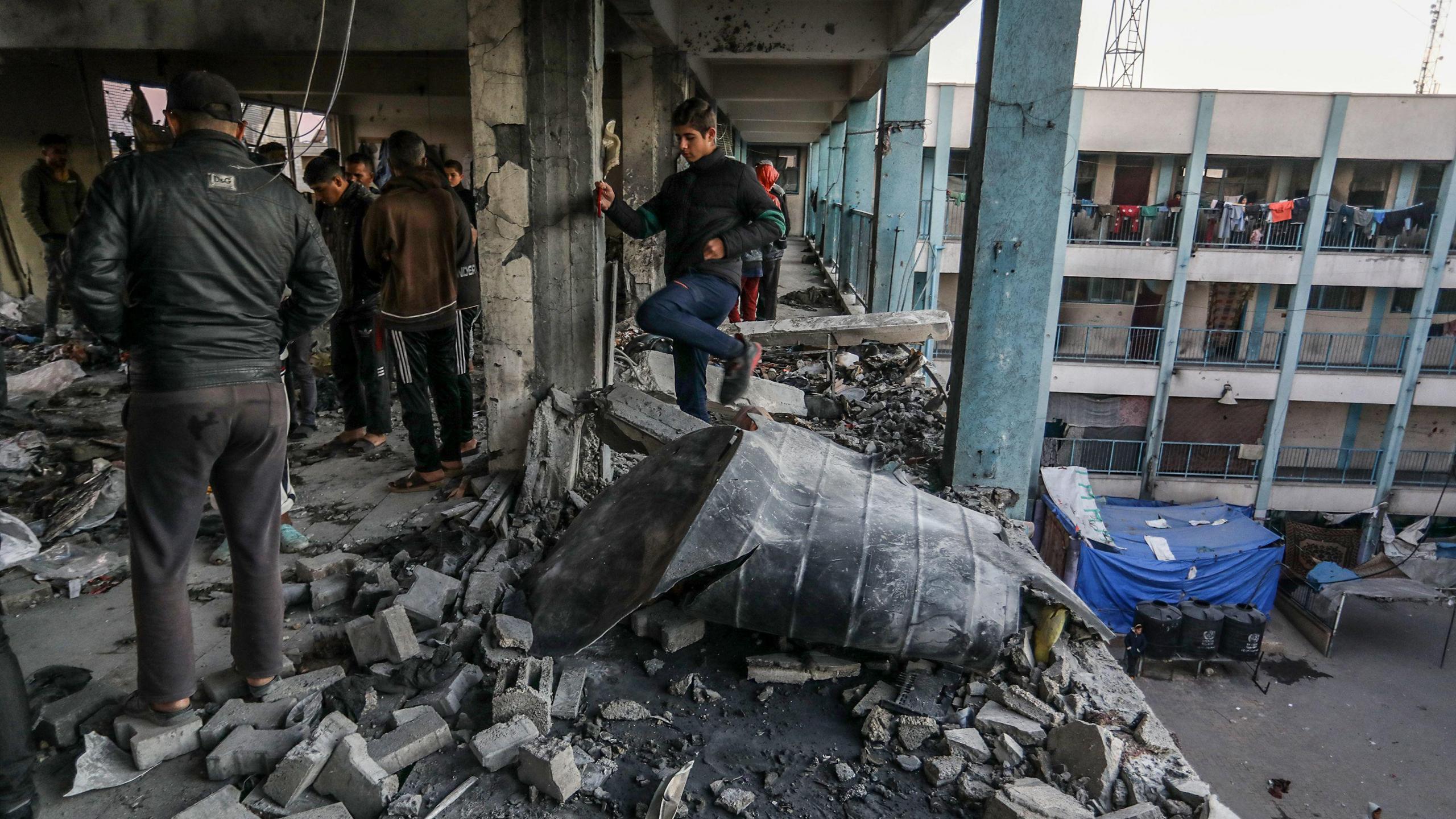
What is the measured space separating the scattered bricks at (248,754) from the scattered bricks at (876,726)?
1.84 metres

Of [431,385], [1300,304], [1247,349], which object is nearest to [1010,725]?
[431,385]

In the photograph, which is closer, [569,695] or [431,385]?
[569,695]

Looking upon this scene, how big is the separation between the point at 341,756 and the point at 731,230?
2922 millimetres

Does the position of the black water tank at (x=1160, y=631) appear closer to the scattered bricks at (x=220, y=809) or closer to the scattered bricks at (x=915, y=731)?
the scattered bricks at (x=915, y=731)

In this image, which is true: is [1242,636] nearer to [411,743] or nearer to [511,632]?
[511,632]

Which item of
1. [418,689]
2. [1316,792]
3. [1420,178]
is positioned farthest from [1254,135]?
[418,689]

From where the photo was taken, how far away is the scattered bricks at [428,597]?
319 centimetres

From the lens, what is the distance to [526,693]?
271cm

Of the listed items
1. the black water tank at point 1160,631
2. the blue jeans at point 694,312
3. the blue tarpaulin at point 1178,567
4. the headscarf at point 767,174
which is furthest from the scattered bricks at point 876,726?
the black water tank at point 1160,631

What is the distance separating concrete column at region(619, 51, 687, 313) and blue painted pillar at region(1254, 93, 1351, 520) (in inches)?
617

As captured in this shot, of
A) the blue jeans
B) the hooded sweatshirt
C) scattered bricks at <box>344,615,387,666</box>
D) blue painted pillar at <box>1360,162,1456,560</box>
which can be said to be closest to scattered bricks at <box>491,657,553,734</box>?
scattered bricks at <box>344,615,387,666</box>

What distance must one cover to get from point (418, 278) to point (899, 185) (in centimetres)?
633

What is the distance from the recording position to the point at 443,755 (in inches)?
101

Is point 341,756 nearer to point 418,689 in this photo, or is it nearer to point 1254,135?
point 418,689
